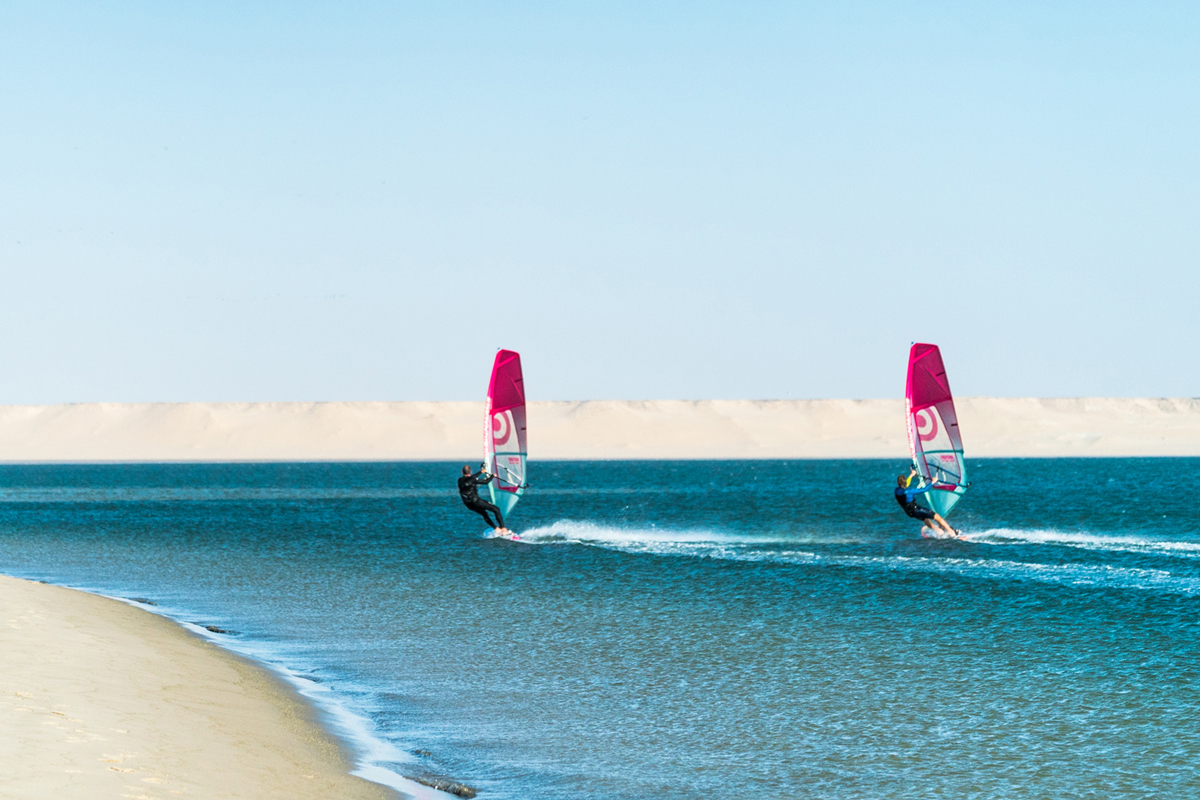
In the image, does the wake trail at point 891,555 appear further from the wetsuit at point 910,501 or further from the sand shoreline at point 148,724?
the sand shoreline at point 148,724

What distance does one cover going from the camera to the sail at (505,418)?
117ft

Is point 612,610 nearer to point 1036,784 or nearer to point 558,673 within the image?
point 558,673

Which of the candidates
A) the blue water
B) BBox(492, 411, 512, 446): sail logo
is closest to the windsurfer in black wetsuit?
BBox(492, 411, 512, 446): sail logo

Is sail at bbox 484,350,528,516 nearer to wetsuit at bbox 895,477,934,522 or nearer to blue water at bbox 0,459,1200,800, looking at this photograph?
blue water at bbox 0,459,1200,800

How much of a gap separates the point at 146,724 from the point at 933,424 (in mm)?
26759

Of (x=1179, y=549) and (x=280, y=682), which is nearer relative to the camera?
(x=280, y=682)

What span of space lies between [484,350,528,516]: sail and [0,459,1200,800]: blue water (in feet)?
8.54

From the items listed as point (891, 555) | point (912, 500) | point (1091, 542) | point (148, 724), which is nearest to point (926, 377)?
point (912, 500)

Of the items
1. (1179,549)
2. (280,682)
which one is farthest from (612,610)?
(1179,549)

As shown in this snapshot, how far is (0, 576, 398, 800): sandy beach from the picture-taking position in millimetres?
10281

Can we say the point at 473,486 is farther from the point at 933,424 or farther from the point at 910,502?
the point at 933,424

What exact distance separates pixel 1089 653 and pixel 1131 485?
7284 cm

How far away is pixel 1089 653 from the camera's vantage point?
18953 millimetres

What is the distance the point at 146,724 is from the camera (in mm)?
12445
